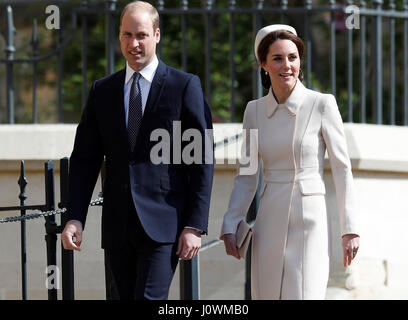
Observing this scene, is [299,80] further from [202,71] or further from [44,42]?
[44,42]

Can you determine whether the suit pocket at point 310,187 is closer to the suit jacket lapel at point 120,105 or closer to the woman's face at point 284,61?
the woman's face at point 284,61

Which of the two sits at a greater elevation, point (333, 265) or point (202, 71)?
point (202, 71)

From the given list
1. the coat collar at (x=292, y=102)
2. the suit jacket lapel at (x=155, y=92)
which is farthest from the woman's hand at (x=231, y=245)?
the suit jacket lapel at (x=155, y=92)

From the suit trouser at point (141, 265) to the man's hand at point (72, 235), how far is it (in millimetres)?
141

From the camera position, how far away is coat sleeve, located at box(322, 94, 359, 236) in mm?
4281

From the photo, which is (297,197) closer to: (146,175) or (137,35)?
(146,175)

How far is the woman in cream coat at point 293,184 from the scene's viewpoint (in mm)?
4246

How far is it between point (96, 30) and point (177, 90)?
811cm

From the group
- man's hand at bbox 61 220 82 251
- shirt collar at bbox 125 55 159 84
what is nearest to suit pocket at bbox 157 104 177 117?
shirt collar at bbox 125 55 159 84

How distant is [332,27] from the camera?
7234 mm

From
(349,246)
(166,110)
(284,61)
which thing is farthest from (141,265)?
(284,61)

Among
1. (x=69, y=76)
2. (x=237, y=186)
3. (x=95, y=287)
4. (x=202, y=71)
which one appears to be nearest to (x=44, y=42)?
(x=69, y=76)

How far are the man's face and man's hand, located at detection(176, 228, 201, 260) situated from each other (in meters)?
0.75

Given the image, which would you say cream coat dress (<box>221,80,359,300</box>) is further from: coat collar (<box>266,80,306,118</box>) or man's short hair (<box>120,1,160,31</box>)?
man's short hair (<box>120,1,160,31</box>)
